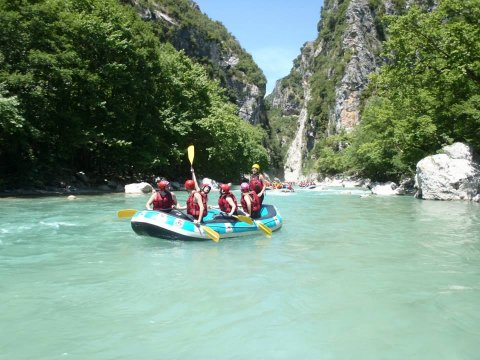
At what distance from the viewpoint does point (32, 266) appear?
683 centimetres

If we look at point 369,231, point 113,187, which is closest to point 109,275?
point 369,231

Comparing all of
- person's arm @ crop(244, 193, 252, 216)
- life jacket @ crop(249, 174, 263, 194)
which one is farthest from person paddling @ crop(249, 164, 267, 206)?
person's arm @ crop(244, 193, 252, 216)

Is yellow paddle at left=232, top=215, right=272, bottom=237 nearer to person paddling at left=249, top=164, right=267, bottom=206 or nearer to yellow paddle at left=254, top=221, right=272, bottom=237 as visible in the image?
yellow paddle at left=254, top=221, right=272, bottom=237

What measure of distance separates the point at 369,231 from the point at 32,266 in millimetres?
7924

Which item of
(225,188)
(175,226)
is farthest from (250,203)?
(175,226)

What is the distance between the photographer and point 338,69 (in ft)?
305

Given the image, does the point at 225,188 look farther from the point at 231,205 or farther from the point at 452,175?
the point at 452,175

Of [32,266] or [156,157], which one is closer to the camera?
[32,266]

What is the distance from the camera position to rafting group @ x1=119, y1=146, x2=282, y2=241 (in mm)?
9039

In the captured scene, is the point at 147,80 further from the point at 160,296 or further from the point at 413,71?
the point at 160,296

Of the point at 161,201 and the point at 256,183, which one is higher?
the point at 256,183

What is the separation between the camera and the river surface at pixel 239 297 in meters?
3.96

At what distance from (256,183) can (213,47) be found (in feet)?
267

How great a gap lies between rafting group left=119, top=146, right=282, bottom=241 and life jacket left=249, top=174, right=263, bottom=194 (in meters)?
0.45
